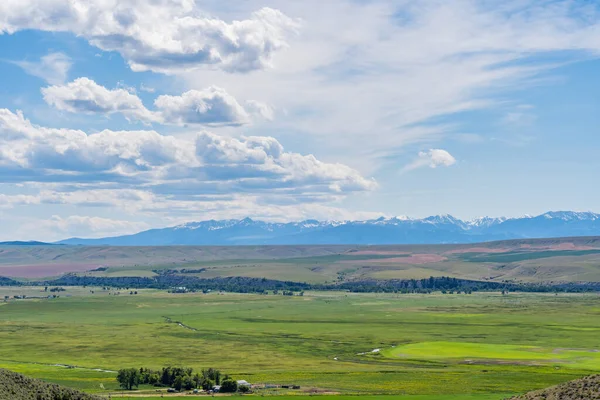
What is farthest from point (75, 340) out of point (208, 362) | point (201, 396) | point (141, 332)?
point (201, 396)

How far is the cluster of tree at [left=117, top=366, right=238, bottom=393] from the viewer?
97.2 m

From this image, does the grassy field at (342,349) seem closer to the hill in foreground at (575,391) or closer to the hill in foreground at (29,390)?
the hill in foreground at (575,391)

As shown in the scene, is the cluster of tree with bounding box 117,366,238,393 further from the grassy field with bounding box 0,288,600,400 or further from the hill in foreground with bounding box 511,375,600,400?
the hill in foreground with bounding box 511,375,600,400

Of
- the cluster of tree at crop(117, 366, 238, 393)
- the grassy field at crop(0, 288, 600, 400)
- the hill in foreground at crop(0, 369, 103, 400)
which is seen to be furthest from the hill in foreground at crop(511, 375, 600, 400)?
the cluster of tree at crop(117, 366, 238, 393)

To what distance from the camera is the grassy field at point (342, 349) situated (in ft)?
328

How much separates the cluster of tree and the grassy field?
2.36m

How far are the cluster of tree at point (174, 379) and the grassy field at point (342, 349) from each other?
2.36m

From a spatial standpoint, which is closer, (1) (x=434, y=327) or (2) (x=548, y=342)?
(2) (x=548, y=342)

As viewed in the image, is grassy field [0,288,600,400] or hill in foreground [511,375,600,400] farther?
grassy field [0,288,600,400]

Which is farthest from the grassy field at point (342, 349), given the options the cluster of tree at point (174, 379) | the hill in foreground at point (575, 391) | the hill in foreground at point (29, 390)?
the hill in foreground at point (29, 390)

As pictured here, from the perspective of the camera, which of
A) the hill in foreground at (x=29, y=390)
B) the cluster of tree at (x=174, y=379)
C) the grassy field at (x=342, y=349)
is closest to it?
the hill in foreground at (x=29, y=390)

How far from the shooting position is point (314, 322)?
185 m

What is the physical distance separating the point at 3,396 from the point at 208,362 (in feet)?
214

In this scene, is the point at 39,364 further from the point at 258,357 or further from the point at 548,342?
the point at 548,342
